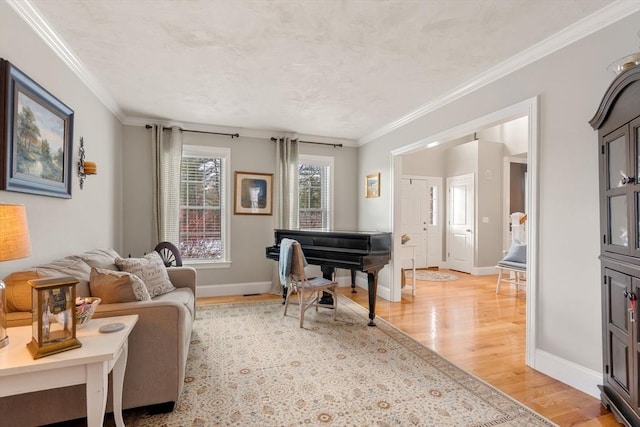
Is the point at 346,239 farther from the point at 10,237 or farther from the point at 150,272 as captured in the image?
the point at 10,237

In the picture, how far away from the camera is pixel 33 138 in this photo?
2107mm

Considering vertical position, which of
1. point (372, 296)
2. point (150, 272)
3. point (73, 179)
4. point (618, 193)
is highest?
point (73, 179)

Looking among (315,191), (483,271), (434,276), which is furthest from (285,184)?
(483,271)

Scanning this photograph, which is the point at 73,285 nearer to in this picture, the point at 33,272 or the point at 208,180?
the point at 33,272

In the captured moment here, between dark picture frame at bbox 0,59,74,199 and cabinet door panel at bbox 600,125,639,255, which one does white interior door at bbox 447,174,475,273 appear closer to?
cabinet door panel at bbox 600,125,639,255

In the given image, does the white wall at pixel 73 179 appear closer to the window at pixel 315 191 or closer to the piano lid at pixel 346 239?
the piano lid at pixel 346 239

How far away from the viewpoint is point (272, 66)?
2783 mm

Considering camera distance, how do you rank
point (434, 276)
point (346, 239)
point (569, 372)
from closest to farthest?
point (569, 372)
point (346, 239)
point (434, 276)

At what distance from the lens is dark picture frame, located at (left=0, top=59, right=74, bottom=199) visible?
1.81 m

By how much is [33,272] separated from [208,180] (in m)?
3.16

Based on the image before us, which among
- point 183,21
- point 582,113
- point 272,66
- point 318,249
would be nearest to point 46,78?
point 183,21

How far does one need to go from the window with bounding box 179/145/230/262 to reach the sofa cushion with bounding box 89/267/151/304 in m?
2.74

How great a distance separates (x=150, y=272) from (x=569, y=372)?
342 cm

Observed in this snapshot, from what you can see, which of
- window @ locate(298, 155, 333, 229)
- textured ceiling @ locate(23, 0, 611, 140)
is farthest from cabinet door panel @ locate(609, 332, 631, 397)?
window @ locate(298, 155, 333, 229)
